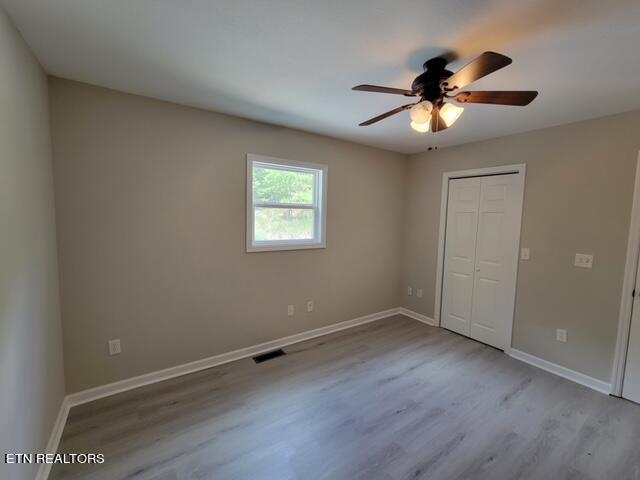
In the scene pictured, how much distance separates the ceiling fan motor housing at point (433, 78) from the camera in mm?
1640

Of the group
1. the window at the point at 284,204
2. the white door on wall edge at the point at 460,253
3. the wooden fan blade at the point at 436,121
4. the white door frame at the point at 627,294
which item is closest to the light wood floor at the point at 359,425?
the white door frame at the point at 627,294

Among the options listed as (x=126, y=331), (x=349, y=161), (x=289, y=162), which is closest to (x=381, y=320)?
(x=349, y=161)

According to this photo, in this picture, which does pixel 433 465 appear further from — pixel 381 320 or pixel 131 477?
pixel 381 320

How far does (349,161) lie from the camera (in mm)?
3590

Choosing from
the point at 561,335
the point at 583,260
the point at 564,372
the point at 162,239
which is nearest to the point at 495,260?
the point at 583,260

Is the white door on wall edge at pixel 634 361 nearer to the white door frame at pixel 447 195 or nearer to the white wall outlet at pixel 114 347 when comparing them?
the white door frame at pixel 447 195

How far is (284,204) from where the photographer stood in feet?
10.3

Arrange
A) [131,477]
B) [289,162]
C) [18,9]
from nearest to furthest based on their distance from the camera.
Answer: [18,9]
[131,477]
[289,162]

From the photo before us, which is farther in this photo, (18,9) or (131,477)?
(131,477)

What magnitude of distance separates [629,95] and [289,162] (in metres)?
2.81

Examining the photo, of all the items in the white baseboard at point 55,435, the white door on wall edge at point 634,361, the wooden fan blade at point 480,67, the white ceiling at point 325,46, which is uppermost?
the white ceiling at point 325,46

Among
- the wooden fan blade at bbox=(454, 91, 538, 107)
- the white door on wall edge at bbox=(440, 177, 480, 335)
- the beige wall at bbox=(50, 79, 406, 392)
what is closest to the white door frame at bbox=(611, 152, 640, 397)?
the white door on wall edge at bbox=(440, 177, 480, 335)

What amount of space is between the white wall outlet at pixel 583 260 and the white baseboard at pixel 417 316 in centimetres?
177

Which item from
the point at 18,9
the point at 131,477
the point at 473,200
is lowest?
the point at 131,477
